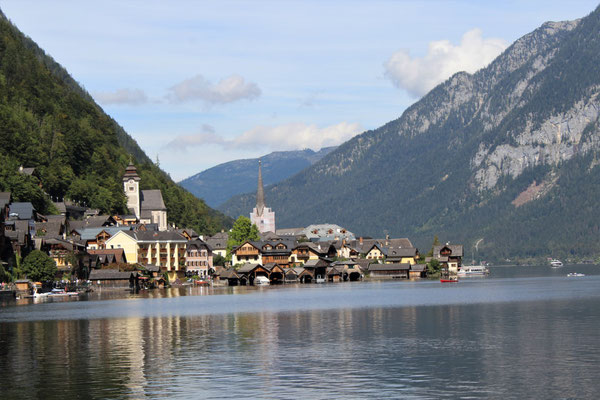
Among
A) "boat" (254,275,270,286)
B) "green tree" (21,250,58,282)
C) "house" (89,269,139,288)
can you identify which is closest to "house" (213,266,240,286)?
"boat" (254,275,270,286)

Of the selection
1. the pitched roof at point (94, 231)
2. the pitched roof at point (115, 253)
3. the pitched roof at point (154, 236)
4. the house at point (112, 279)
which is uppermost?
the pitched roof at point (94, 231)

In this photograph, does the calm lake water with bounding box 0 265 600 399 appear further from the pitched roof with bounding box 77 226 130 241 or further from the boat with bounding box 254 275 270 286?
the boat with bounding box 254 275 270 286

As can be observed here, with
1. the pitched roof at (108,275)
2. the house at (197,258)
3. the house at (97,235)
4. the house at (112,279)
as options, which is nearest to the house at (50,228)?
the pitched roof at (108,275)

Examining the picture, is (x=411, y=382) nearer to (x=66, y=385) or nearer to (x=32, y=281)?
(x=66, y=385)

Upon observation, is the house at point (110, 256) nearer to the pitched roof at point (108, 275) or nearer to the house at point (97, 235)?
the pitched roof at point (108, 275)

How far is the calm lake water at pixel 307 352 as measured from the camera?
44906 millimetres

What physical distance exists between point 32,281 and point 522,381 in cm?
10258

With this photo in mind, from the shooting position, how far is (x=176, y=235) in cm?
18375

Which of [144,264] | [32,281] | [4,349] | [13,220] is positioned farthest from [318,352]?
[144,264]

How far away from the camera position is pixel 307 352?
57500mm

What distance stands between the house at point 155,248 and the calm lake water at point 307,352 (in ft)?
258

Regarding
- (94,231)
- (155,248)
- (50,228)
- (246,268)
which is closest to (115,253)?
(155,248)

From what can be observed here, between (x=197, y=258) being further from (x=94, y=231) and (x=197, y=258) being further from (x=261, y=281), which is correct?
(x=94, y=231)

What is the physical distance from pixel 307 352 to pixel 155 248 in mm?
124897
